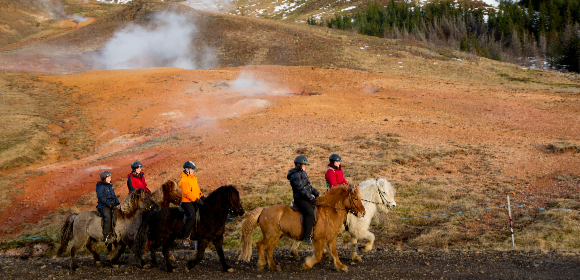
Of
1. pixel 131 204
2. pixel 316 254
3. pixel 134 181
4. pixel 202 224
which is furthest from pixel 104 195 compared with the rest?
pixel 316 254

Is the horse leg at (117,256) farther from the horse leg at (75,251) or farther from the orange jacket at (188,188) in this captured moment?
the orange jacket at (188,188)

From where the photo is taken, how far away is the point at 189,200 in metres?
9.12

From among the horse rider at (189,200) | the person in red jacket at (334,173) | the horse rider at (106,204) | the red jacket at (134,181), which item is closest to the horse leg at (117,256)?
the horse rider at (106,204)

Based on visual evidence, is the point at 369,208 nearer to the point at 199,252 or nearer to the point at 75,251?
the point at 199,252

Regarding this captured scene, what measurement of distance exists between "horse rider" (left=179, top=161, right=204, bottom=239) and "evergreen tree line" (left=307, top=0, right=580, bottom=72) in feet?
238

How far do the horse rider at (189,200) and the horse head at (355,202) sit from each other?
3.25 meters

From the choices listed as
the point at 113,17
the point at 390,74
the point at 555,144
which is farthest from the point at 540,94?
the point at 113,17

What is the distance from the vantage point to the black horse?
888 cm

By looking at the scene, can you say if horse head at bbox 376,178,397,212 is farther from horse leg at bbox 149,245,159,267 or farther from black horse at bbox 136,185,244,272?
horse leg at bbox 149,245,159,267

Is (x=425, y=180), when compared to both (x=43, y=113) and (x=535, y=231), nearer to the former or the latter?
(x=535, y=231)

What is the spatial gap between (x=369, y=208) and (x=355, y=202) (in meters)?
1.47

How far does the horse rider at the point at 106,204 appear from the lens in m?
9.86

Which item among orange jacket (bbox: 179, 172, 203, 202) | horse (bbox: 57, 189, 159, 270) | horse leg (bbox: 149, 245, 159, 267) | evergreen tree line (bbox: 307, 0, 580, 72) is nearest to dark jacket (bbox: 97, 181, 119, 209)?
horse (bbox: 57, 189, 159, 270)

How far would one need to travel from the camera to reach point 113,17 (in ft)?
227
